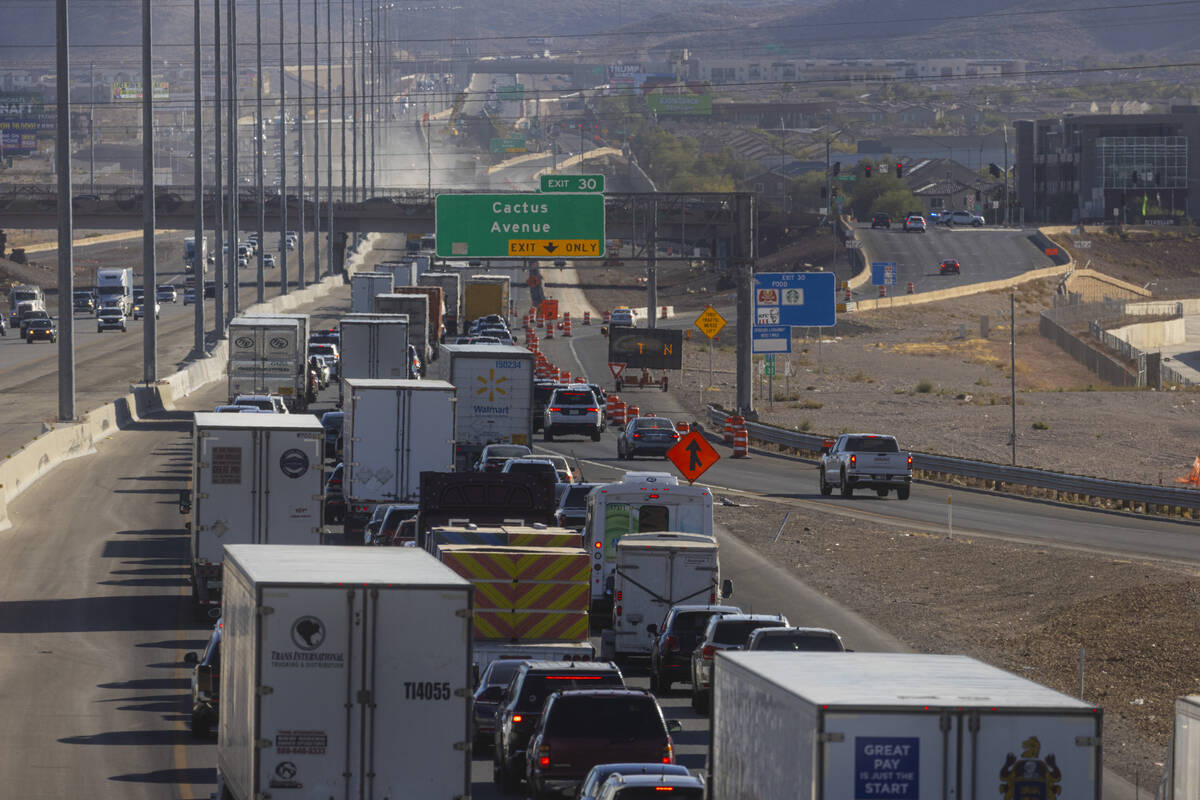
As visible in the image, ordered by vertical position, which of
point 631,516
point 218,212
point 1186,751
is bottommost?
point 631,516

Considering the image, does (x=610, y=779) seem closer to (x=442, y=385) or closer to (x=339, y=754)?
(x=339, y=754)

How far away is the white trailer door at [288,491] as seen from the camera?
29.2 meters

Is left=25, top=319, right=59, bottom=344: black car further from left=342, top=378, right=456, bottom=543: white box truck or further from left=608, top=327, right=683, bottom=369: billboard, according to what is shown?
left=342, top=378, right=456, bottom=543: white box truck

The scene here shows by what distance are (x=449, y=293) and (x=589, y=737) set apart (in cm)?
8455

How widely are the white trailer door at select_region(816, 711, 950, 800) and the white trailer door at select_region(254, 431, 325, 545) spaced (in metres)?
18.4

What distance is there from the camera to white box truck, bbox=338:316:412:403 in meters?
59.8

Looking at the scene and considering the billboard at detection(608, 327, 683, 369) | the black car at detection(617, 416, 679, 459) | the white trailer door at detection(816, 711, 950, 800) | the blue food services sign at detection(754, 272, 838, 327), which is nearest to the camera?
the white trailer door at detection(816, 711, 950, 800)

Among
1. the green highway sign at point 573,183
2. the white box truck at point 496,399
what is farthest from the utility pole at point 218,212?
the white box truck at point 496,399

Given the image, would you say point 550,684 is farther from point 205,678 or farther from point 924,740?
point 924,740

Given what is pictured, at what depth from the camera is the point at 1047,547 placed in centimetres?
3831

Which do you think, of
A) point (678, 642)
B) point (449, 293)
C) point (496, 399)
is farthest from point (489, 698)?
A: point (449, 293)

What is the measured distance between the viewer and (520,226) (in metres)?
70.1

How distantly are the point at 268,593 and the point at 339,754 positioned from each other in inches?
51.1

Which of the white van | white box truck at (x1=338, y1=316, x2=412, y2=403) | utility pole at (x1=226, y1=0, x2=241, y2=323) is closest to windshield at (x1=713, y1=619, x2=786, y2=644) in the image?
the white van
